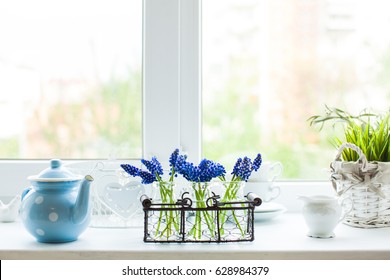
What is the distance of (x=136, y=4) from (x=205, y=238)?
0.80 metres

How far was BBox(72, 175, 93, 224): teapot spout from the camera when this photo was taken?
1.50 m

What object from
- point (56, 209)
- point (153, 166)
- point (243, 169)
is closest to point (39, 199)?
point (56, 209)

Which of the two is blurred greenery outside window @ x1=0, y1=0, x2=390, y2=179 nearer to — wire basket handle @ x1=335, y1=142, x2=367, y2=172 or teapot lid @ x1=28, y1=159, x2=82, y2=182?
wire basket handle @ x1=335, y1=142, x2=367, y2=172

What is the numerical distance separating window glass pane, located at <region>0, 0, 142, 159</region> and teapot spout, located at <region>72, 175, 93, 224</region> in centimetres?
44

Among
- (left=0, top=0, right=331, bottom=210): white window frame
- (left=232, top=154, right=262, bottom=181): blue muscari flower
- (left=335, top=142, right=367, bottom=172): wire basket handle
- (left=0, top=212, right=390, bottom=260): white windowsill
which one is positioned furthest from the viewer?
(left=0, top=0, right=331, bottom=210): white window frame

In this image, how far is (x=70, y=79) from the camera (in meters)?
1.97

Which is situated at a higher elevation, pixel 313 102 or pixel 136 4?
pixel 136 4

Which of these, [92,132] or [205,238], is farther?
[92,132]

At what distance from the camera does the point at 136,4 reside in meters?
1.94

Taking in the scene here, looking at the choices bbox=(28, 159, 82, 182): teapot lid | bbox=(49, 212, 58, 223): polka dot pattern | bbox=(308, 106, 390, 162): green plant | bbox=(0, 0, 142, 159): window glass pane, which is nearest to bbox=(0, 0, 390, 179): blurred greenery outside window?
bbox=(0, 0, 142, 159): window glass pane

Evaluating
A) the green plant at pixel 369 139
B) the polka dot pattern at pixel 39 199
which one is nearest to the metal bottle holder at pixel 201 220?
the polka dot pattern at pixel 39 199
